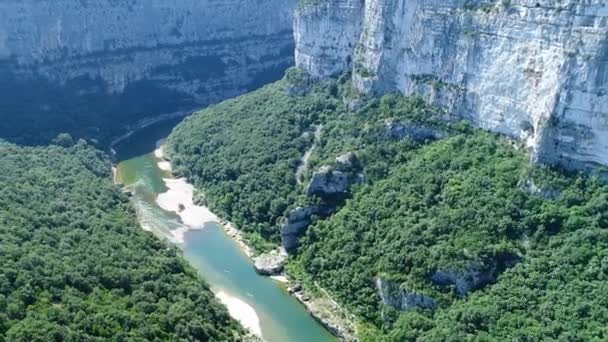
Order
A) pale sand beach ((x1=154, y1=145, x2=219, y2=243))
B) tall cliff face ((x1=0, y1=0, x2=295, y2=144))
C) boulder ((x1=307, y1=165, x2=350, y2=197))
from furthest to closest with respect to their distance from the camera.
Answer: tall cliff face ((x1=0, y1=0, x2=295, y2=144)), pale sand beach ((x1=154, y1=145, x2=219, y2=243)), boulder ((x1=307, y1=165, x2=350, y2=197))

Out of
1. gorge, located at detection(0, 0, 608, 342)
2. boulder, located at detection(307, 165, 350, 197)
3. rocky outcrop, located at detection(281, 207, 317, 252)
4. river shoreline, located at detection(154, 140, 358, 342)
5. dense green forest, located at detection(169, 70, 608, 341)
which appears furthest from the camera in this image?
boulder, located at detection(307, 165, 350, 197)

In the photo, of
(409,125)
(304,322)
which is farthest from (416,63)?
(304,322)

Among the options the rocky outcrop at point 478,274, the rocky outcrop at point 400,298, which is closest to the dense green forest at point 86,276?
the rocky outcrop at point 400,298

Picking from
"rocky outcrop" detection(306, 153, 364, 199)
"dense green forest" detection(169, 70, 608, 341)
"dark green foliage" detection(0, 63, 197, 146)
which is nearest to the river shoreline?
"dense green forest" detection(169, 70, 608, 341)

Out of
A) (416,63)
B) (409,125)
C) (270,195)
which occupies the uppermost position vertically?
(416,63)

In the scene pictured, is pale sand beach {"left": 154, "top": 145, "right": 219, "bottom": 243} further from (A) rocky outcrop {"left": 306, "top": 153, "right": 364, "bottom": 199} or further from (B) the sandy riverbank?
(A) rocky outcrop {"left": 306, "top": 153, "right": 364, "bottom": 199}

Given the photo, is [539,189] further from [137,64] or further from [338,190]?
[137,64]
